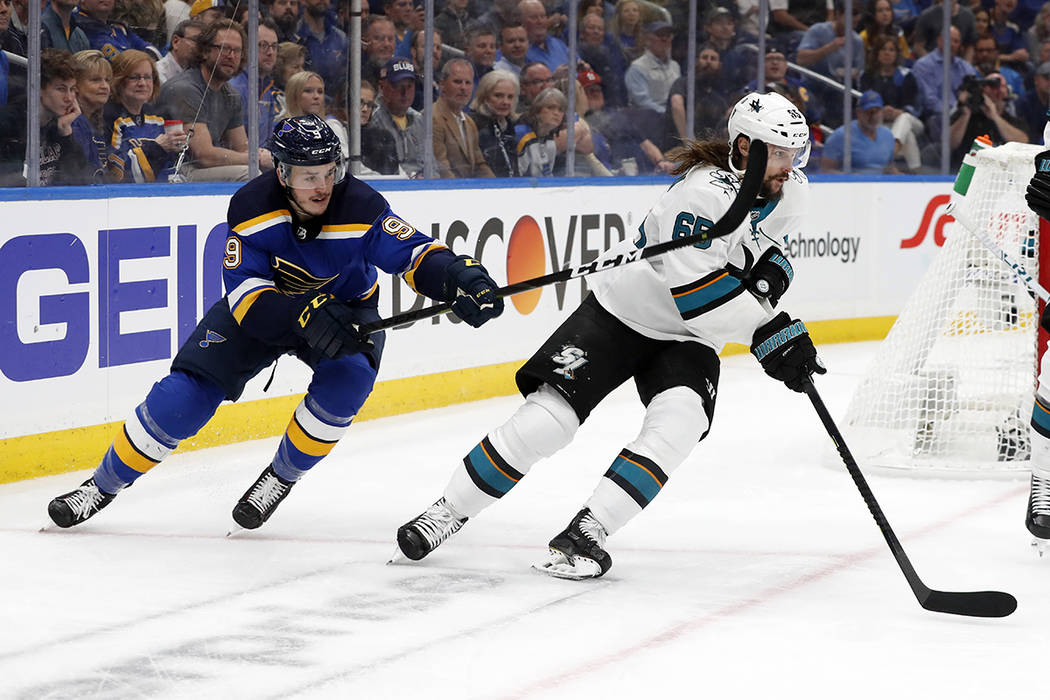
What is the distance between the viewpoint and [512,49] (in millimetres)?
6125

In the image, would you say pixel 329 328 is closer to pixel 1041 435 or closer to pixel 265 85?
pixel 1041 435

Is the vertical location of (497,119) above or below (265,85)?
below

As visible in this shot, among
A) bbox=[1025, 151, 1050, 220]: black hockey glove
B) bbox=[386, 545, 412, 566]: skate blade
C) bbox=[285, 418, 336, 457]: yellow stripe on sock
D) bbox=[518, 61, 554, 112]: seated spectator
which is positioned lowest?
bbox=[386, 545, 412, 566]: skate blade

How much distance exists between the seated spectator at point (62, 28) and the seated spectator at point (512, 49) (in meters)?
2.08

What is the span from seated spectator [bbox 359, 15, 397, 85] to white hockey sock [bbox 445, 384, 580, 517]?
270cm

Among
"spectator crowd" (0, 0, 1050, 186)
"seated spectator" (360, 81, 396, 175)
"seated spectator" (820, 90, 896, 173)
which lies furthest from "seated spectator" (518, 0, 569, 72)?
"seated spectator" (820, 90, 896, 173)

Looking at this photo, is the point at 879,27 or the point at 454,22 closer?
the point at 454,22

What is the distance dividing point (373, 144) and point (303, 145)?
7.99ft

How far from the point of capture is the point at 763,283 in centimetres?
312

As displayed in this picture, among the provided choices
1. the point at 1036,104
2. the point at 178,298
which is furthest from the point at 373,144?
the point at 1036,104

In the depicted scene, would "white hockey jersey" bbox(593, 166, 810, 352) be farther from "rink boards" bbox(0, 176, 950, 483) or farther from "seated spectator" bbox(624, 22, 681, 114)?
"seated spectator" bbox(624, 22, 681, 114)

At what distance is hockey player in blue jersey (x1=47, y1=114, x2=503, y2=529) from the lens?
10.2ft

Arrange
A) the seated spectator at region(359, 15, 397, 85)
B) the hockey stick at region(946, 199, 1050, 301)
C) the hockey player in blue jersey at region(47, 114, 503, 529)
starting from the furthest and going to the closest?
the seated spectator at region(359, 15, 397, 85) < the hockey stick at region(946, 199, 1050, 301) < the hockey player in blue jersey at region(47, 114, 503, 529)

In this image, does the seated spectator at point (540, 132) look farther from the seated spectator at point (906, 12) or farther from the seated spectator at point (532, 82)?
the seated spectator at point (906, 12)
